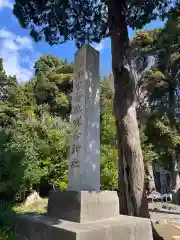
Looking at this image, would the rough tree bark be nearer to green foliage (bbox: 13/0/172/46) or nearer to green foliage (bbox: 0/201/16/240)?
green foliage (bbox: 13/0/172/46)

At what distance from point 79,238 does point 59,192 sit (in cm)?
100

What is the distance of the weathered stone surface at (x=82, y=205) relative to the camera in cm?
309

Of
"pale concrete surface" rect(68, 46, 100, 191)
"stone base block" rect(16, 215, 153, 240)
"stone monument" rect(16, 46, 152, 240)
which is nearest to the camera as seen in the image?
"stone base block" rect(16, 215, 153, 240)

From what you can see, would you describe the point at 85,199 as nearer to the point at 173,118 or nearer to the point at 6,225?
the point at 6,225

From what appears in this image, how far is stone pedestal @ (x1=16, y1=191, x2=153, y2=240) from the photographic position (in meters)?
2.80

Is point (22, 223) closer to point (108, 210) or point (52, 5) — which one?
point (108, 210)

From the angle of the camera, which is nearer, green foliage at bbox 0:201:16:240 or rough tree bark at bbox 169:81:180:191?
green foliage at bbox 0:201:16:240

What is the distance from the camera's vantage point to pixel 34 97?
66.9 ft

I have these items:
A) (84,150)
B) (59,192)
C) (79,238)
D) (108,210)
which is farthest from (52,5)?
(79,238)

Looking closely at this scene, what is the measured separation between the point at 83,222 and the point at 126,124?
7.72 ft

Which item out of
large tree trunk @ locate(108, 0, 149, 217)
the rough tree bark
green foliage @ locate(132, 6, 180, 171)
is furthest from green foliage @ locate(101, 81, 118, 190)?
large tree trunk @ locate(108, 0, 149, 217)

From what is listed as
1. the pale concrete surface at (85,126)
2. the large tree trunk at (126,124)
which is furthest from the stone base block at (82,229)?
the large tree trunk at (126,124)

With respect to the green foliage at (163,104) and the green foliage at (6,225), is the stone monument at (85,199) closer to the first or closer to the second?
the green foliage at (6,225)

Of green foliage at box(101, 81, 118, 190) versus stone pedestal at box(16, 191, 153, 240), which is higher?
green foliage at box(101, 81, 118, 190)
